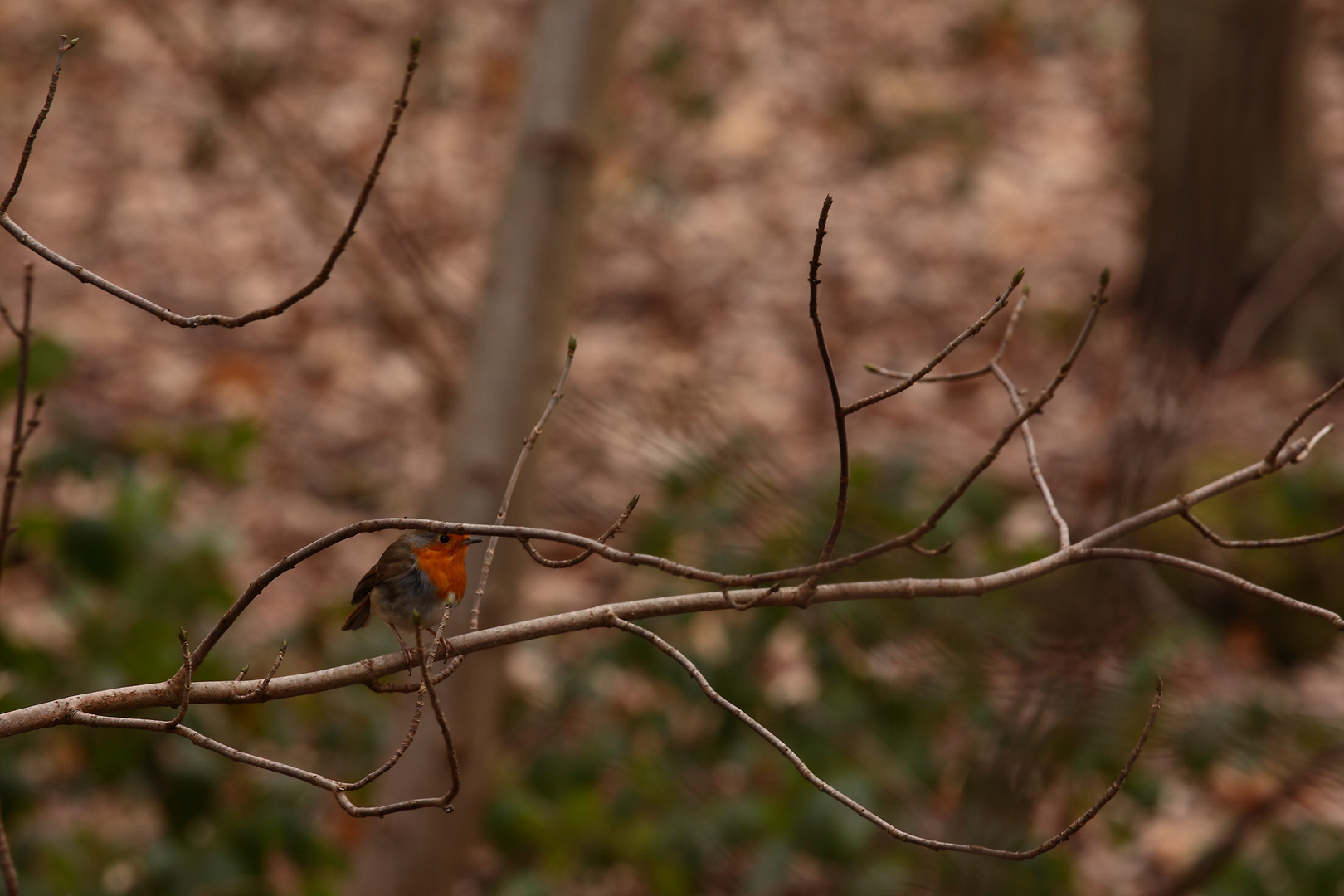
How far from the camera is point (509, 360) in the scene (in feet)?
8.15

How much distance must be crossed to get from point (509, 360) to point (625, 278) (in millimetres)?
4493

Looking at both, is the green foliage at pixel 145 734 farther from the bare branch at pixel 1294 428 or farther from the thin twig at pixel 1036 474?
the bare branch at pixel 1294 428

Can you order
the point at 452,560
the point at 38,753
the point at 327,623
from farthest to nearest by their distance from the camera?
the point at 327,623 < the point at 38,753 < the point at 452,560

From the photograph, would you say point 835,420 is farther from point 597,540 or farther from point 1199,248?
point 1199,248

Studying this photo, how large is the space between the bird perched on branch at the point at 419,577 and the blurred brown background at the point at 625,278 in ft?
1.53

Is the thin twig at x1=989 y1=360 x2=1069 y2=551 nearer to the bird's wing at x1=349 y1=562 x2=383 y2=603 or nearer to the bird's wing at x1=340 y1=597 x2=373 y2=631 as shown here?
the bird's wing at x1=349 y1=562 x2=383 y2=603

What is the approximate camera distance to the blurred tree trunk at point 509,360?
247cm

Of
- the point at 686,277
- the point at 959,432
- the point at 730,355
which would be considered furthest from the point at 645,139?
the point at 959,432

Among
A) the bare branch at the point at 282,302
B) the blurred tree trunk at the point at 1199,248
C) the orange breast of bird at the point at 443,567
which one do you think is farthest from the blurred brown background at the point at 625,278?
the bare branch at the point at 282,302

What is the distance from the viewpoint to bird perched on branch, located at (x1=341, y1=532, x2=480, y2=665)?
1.74 m

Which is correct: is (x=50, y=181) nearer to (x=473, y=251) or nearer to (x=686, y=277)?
(x=473, y=251)

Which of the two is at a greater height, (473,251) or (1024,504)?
(473,251)

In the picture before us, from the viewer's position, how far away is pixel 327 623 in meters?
3.43

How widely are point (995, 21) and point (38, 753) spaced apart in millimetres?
7948
